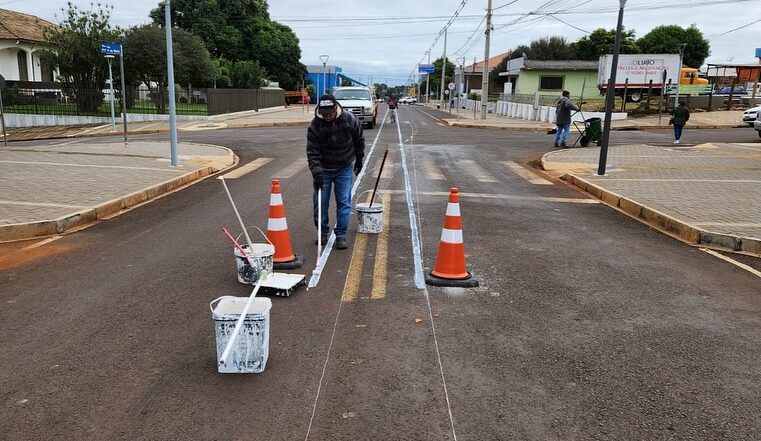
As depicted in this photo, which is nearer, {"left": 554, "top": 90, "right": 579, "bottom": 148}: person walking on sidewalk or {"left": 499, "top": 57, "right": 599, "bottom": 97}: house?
{"left": 554, "top": 90, "right": 579, "bottom": 148}: person walking on sidewalk

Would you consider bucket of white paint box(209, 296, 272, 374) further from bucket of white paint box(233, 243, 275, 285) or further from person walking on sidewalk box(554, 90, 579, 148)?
person walking on sidewalk box(554, 90, 579, 148)

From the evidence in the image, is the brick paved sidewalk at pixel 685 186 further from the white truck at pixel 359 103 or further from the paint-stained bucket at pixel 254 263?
the white truck at pixel 359 103

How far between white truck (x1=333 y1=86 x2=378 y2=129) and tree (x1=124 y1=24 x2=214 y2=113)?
33.9 feet

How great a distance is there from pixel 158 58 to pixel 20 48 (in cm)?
1239

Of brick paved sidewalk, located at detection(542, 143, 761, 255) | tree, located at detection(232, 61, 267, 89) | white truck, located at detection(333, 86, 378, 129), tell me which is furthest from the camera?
tree, located at detection(232, 61, 267, 89)

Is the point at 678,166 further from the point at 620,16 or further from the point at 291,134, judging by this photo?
the point at 291,134

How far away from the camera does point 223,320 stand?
12.5 feet

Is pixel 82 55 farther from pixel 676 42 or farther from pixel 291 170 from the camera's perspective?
pixel 676 42

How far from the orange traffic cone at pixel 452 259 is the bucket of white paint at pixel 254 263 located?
1.52m

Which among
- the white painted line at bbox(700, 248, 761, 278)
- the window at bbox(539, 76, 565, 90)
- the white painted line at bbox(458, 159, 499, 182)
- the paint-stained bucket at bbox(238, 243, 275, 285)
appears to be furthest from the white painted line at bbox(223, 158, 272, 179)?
the window at bbox(539, 76, 565, 90)

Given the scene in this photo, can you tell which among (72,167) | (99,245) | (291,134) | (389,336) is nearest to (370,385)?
(389,336)

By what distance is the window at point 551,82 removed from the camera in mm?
55450

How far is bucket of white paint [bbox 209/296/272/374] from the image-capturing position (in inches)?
150

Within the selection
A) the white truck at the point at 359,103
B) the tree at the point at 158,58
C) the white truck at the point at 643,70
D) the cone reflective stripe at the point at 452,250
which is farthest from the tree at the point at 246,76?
the cone reflective stripe at the point at 452,250
